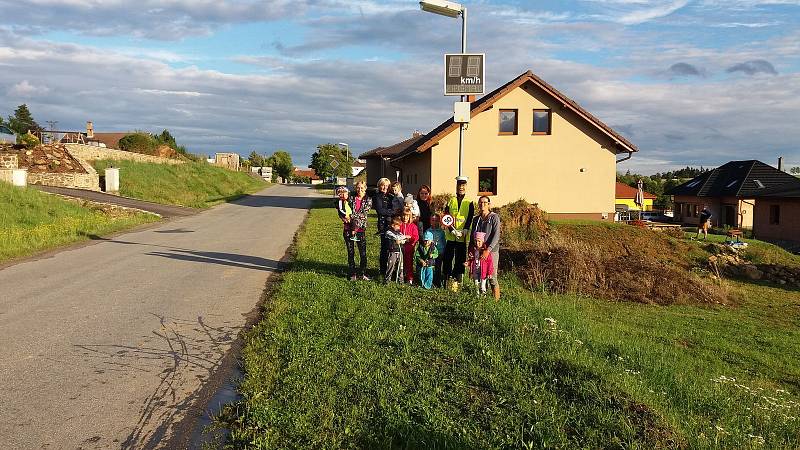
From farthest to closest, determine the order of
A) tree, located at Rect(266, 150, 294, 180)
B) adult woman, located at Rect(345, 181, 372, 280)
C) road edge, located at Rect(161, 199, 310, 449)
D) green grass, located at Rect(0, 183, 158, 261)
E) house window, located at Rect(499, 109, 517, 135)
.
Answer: tree, located at Rect(266, 150, 294, 180) < house window, located at Rect(499, 109, 517, 135) < green grass, located at Rect(0, 183, 158, 261) < adult woman, located at Rect(345, 181, 372, 280) < road edge, located at Rect(161, 199, 310, 449)

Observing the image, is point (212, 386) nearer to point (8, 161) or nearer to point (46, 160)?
point (8, 161)

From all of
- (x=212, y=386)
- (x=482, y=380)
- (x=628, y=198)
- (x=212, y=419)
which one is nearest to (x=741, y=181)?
(x=628, y=198)

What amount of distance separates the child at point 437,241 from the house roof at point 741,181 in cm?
4209

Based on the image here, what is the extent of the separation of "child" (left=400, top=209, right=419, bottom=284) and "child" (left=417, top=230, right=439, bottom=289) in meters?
0.17

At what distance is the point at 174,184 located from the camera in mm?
37344

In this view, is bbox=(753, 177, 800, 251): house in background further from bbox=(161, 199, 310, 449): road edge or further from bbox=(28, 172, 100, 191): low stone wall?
bbox=(28, 172, 100, 191): low stone wall

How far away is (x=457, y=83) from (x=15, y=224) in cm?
1334

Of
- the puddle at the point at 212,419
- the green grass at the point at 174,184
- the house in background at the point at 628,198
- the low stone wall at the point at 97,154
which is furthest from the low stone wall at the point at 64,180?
the house in background at the point at 628,198

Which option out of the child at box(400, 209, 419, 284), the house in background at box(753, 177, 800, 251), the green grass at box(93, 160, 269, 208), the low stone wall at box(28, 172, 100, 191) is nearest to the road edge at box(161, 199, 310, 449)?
the child at box(400, 209, 419, 284)

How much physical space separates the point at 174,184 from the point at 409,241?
101 feet

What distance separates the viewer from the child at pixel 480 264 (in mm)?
8977

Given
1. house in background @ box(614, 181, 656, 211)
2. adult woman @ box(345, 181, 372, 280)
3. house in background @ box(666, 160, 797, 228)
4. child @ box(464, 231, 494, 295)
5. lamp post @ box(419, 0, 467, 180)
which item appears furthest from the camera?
house in background @ box(614, 181, 656, 211)

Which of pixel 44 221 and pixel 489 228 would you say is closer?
A: pixel 489 228

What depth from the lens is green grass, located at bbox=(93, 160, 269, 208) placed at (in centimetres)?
3167
